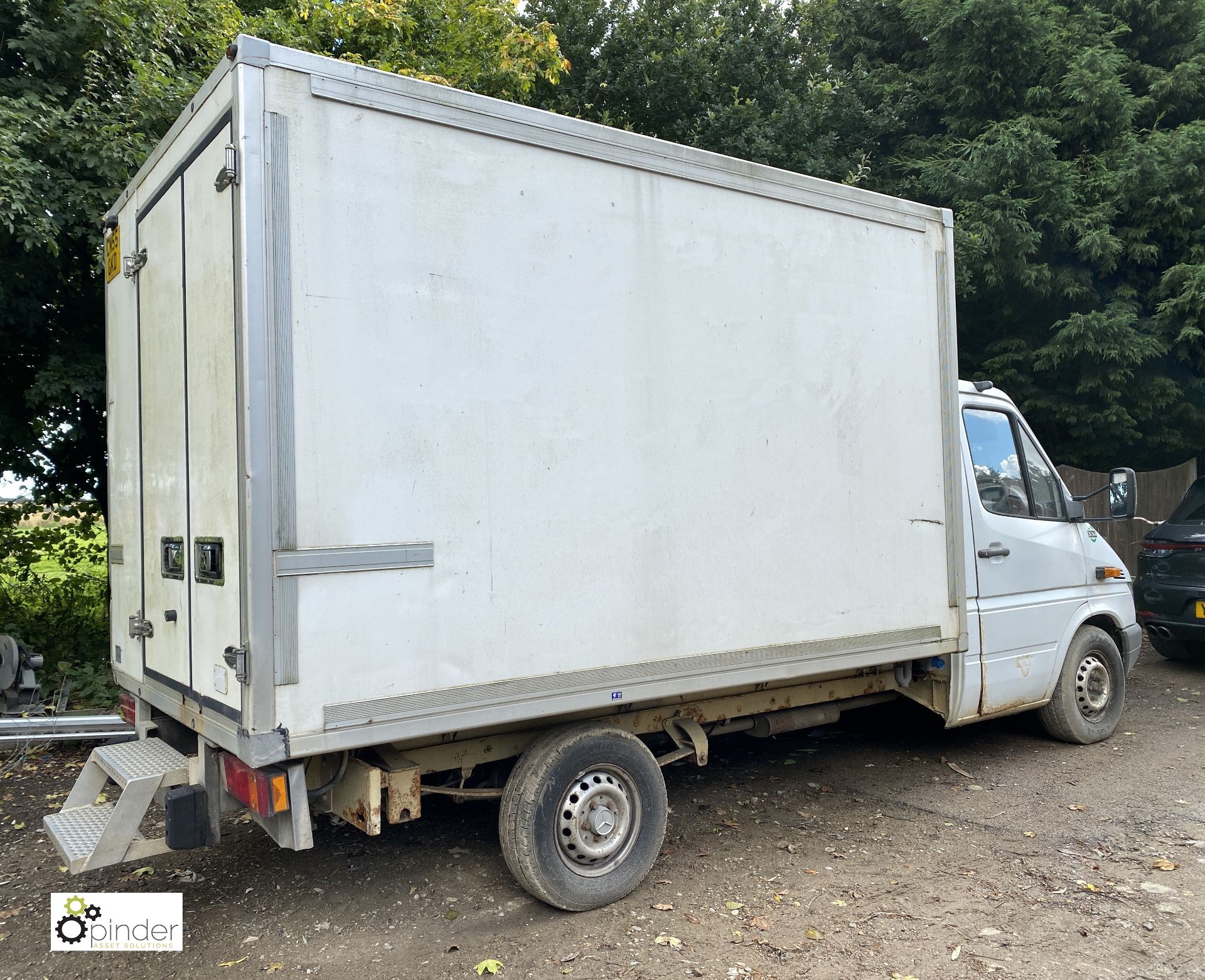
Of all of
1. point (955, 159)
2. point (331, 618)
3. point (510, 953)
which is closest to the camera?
point (331, 618)

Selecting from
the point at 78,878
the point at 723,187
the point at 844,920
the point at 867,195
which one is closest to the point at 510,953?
the point at 844,920

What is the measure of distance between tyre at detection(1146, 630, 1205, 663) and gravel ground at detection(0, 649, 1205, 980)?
3.86m

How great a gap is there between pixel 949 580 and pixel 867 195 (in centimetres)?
210

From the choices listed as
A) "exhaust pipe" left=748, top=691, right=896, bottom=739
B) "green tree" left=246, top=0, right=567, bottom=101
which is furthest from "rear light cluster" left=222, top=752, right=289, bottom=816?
"green tree" left=246, top=0, right=567, bottom=101

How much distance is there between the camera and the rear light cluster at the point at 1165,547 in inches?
318

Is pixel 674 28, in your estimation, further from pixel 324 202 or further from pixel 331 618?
pixel 331 618

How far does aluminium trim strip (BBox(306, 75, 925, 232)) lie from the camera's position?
3.30 meters

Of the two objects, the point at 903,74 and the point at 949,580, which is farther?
the point at 903,74

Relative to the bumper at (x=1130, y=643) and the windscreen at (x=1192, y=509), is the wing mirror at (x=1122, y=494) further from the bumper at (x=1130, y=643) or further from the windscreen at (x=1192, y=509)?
the windscreen at (x=1192, y=509)

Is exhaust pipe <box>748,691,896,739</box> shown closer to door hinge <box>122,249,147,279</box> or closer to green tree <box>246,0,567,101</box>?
door hinge <box>122,249,147,279</box>

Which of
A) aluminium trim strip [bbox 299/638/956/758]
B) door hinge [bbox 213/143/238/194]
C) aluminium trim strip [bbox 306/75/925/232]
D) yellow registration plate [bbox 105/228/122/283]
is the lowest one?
aluminium trim strip [bbox 299/638/956/758]

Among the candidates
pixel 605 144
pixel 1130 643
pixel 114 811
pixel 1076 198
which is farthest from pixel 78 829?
pixel 1076 198

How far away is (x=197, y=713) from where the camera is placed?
3521 millimetres

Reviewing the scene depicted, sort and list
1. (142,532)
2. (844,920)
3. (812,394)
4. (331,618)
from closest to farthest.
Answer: (331,618) → (844,920) → (142,532) → (812,394)
